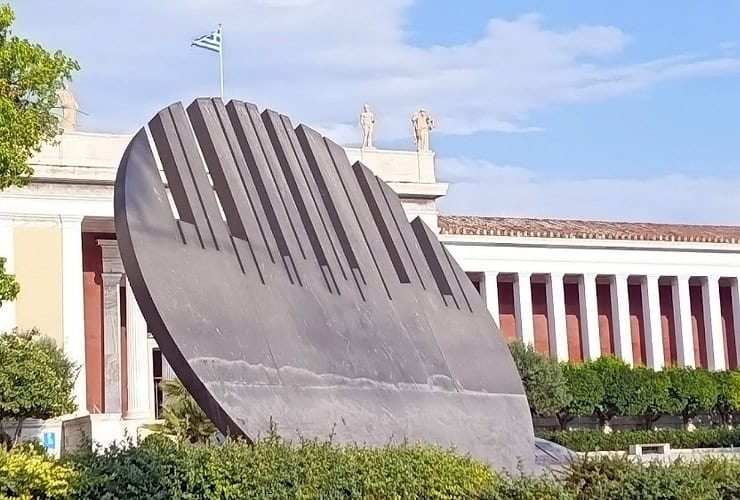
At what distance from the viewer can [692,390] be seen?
43.5 m

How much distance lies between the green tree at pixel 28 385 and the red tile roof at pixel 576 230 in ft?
61.7

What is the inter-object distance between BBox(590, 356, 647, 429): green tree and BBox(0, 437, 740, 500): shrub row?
32.3 metres

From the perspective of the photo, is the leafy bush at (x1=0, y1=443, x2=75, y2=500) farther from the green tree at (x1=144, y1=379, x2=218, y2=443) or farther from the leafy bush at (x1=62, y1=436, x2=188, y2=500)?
the green tree at (x1=144, y1=379, x2=218, y2=443)

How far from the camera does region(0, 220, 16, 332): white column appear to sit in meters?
38.1

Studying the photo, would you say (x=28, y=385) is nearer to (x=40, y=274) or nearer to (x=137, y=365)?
(x=40, y=274)

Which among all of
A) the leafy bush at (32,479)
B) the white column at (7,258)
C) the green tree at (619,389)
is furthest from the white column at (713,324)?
the leafy bush at (32,479)

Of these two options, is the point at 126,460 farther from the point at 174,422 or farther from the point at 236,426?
the point at 174,422

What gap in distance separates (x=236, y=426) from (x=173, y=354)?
82 cm

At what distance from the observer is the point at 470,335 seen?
45.9 ft

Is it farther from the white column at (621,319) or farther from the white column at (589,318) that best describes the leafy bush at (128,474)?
the white column at (621,319)

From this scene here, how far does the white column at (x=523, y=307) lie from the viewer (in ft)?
150

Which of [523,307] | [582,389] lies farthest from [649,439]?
[523,307]

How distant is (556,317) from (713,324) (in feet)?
25.0

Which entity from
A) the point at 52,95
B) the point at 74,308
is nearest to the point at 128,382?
the point at 74,308
